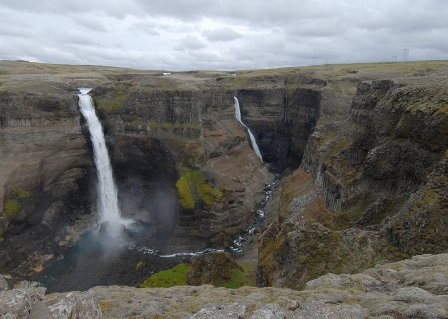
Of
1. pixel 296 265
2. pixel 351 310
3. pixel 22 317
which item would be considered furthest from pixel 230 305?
pixel 296 265

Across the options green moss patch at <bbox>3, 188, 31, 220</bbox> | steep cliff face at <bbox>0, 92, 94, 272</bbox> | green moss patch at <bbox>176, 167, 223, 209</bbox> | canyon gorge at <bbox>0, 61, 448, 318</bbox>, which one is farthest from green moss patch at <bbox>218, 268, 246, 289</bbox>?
green moss patch at <bbox>3, 188, 31, 220</bbox>

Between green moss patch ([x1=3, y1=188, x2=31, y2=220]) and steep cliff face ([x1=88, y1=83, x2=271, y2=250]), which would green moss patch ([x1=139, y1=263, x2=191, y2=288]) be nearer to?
steep cliff face ([x1=88, y1=83, x2=271, y2=250])

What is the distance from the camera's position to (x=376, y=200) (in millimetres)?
27656

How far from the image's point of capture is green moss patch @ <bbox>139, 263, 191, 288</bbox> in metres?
36.3

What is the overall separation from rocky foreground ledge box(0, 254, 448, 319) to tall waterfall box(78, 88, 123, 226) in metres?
39.7

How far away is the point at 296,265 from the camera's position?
21812 millimetres

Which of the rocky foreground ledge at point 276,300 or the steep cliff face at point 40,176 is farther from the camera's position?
the steep cliff face at point 40,176

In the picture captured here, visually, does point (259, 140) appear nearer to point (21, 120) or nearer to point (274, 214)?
point (274, 214)

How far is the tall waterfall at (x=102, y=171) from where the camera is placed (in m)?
53.2

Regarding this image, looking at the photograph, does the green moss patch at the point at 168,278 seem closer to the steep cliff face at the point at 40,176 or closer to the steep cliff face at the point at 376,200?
the steep cliff face at the point at 376,200

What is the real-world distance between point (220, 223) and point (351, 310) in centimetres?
3881

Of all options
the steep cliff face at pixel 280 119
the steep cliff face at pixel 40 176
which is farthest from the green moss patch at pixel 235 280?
the steep cliff face at pixel 280 119

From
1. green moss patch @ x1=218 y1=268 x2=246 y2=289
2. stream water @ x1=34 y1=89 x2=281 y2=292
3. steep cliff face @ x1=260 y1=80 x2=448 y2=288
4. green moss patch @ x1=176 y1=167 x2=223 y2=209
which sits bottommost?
stream water @ x1=34 y1=89 x2=281 y2=292

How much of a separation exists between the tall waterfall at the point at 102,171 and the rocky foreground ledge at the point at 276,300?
39.7 meters
